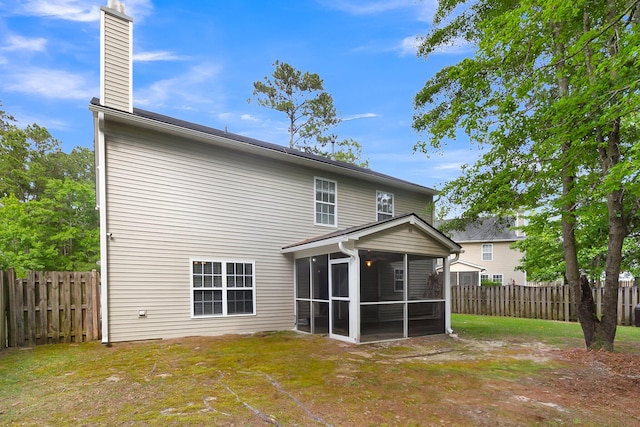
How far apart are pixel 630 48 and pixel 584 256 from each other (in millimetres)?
14115

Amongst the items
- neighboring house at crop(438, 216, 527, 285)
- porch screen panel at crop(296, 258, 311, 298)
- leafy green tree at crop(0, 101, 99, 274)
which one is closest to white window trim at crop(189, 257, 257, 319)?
porch screen panel at crop(296, 258, 311, 298)

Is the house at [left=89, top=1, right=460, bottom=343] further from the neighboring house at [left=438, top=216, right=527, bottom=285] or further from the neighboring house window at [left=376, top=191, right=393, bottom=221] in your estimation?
the neighboring house at [left=438, top=216, right=527, bottom=285]

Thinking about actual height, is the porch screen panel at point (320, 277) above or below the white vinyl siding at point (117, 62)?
below

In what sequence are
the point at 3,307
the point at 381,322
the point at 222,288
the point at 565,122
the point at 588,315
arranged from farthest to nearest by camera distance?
the point at 222,288, the point at 381,322, the point at 588,315, the point at 3,307, the point at 565,122

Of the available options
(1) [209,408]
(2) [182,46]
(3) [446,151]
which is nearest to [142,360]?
(1) [209,408]

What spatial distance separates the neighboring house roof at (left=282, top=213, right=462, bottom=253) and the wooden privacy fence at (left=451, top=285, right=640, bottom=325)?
584cm

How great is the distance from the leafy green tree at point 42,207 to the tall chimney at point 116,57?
1244 cm

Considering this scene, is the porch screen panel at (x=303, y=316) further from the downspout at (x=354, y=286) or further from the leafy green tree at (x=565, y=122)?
the leafy green tree at (x=565, y=122)

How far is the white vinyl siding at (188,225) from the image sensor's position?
26.1 ft

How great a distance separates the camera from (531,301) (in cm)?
1396

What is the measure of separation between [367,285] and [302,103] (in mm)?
19925

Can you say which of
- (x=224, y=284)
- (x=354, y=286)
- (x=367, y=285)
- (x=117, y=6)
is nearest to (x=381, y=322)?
(x=367, y=285)

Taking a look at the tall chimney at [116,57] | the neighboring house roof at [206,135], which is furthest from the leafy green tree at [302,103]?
the tall chimney at [116,57]

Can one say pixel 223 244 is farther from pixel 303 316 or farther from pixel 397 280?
pixel 397 280
